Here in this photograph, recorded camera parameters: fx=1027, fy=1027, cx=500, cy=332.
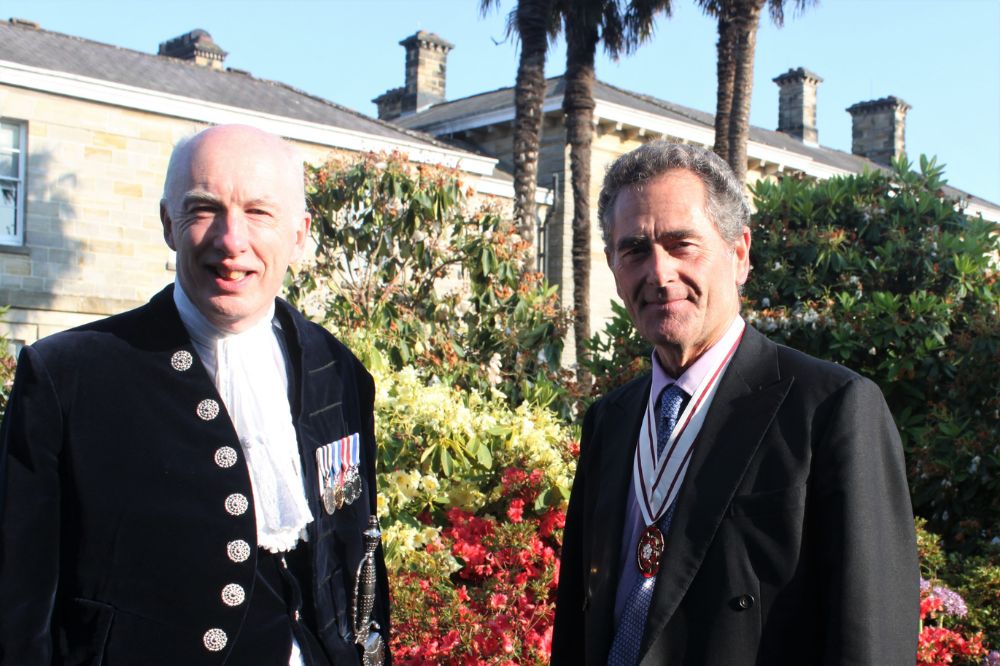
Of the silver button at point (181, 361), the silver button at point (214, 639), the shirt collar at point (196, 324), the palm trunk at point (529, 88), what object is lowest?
the silver button at point (214, 639)

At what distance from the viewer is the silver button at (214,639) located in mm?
2285

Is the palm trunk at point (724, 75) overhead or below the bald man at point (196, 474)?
overhead

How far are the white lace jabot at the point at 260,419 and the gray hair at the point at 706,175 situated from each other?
3.17 feet

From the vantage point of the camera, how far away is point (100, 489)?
2.29 meters

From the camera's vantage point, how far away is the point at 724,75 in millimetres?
18891

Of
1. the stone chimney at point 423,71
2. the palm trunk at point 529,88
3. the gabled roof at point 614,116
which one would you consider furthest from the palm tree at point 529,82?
the stone chimney at point 423,71

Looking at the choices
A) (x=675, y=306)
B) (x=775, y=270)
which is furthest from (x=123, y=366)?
(x=775, y=270)

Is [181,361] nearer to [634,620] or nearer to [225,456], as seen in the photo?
[225,456]

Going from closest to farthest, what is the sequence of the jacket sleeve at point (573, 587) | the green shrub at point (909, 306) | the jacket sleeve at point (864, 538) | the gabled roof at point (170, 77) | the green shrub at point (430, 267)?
the jacket sleeve at point (864, 538)
the jacket sleeve at point (573, 587)
the green shrub at point (909, 306)
the green shrub at point (430, 267)
the gabled roof at point (170, 77)

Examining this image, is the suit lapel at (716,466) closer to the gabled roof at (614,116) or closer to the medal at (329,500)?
the medal at (329,500)

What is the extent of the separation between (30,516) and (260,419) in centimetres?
57

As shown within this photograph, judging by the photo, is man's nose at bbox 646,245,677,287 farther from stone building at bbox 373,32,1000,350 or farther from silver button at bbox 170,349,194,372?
stone building at bbox 373,32,1000,350

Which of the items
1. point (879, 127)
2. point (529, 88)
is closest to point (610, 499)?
point (529, 88)

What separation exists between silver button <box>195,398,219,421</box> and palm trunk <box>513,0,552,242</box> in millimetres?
15236
